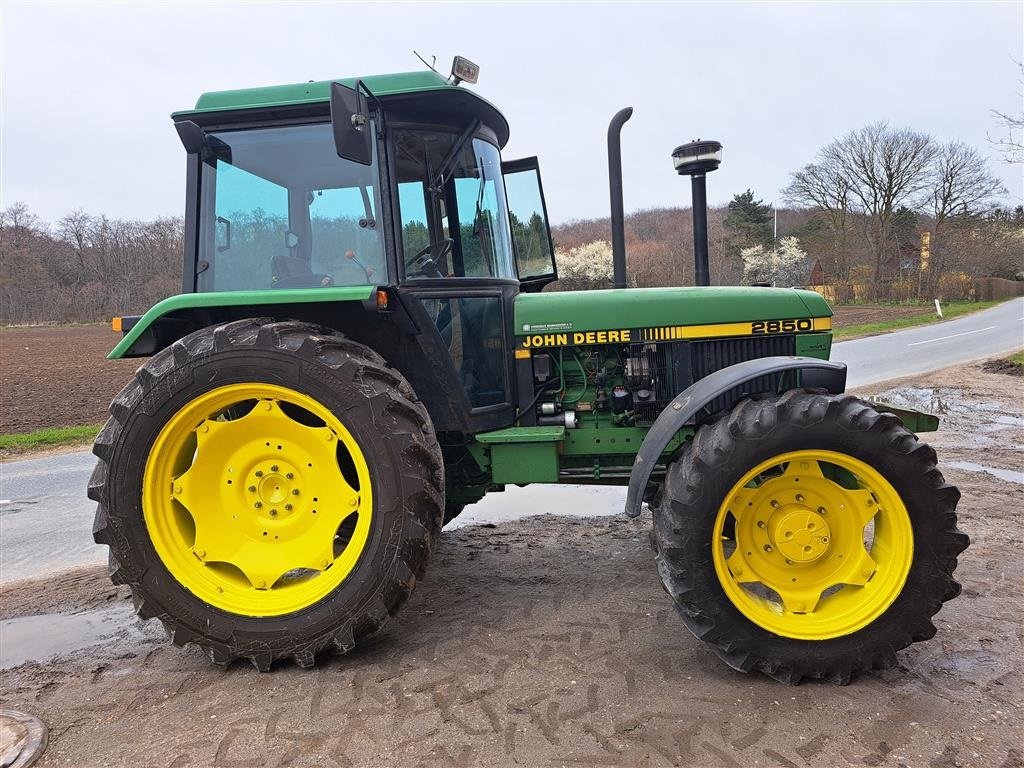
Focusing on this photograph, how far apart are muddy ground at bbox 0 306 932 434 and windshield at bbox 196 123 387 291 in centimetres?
776

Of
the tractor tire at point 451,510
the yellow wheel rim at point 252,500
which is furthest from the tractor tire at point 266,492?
the tractor tire at point 451,510

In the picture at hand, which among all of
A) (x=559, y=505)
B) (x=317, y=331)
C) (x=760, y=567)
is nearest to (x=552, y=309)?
(x=317, y=331)

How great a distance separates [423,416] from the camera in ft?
8.64

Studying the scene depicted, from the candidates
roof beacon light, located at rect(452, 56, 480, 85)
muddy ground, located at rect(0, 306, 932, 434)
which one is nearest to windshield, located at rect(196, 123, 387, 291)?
roof beacon light, located at rect(452, 56, 480, 85)

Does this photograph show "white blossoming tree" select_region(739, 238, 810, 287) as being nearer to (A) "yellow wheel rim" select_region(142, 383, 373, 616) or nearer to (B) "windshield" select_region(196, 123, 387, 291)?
(B) "windshield" select_region(196, 123, 387, 291)

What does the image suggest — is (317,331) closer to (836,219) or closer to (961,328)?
(961,328)

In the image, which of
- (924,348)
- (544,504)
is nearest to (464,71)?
(544,504)

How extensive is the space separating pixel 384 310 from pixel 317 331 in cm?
29

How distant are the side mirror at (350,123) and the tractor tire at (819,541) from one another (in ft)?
5.65

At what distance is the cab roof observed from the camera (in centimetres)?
282

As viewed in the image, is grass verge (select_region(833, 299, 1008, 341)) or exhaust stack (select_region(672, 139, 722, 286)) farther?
grass verge (select_region(833, 299, 1008, 341))

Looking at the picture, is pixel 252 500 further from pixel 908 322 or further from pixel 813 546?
pixel 908 322

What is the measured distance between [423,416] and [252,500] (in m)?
0.84

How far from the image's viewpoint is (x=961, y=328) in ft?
63.2
